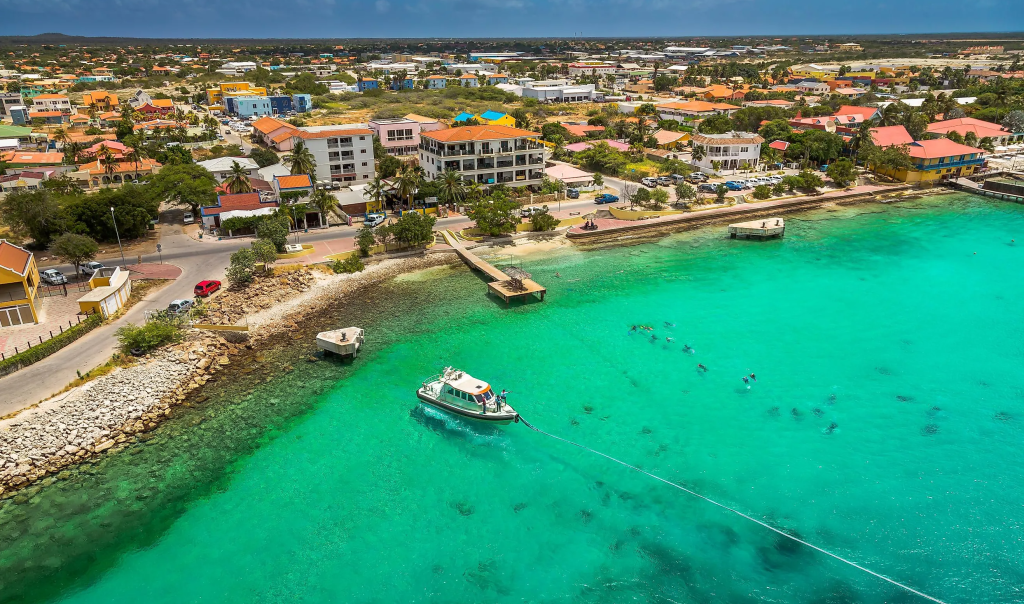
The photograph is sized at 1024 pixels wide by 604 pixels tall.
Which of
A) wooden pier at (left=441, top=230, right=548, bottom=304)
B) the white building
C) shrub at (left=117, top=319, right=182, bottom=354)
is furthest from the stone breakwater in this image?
the white building

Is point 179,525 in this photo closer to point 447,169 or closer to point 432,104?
point 447,169

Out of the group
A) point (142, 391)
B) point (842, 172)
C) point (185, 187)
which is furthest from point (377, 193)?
point (842, 172)

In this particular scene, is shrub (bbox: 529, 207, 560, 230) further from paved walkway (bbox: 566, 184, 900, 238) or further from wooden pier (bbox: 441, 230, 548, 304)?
wooden pier (bbox: 441, 230, 548, 304)

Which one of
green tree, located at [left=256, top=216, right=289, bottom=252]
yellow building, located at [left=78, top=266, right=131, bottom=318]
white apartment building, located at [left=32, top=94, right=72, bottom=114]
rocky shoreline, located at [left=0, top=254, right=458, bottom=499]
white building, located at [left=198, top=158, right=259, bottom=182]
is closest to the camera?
rocky shoreline, located at [left=0, top=254, right=458, bottom=499]

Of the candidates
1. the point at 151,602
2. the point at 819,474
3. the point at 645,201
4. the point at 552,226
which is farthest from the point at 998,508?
the point at 645,201

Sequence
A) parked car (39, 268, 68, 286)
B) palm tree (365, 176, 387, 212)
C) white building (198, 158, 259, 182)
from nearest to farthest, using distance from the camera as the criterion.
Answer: parked car (39, 268, 68, 286) < palm tree (365, 176, 387, 212) < white building (198, 158, 259, 182)

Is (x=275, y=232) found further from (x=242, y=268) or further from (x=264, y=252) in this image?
(x=242, y=268)

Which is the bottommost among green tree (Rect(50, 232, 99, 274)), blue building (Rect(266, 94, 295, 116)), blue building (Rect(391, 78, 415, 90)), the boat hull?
the boat hull

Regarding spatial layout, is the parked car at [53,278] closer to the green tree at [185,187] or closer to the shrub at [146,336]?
the shrub at [146,336]
